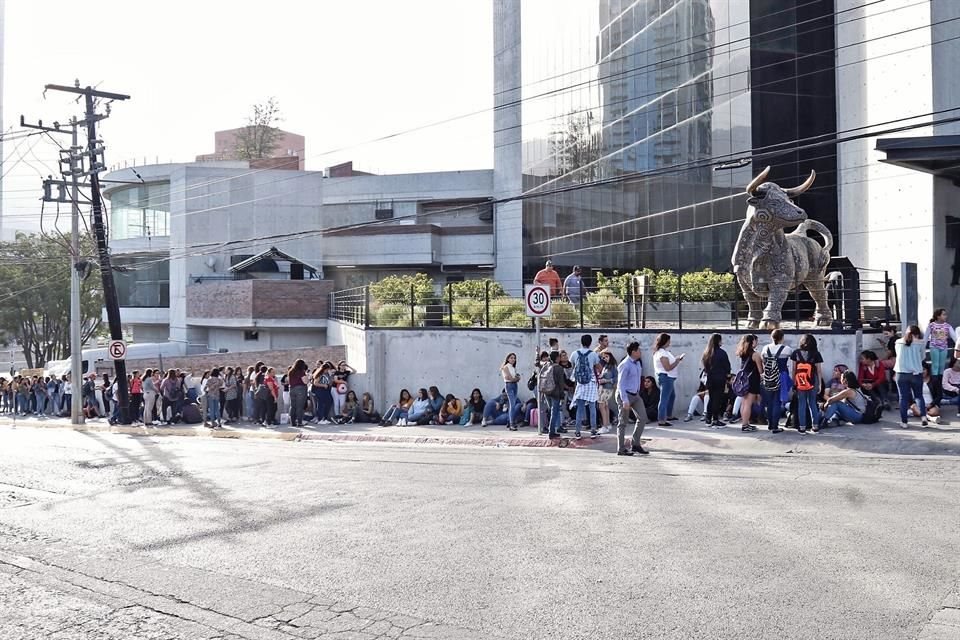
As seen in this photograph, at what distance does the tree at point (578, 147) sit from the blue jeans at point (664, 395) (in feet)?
69.3

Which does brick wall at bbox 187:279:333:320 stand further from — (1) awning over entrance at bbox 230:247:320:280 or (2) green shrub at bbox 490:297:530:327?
(2) green shrub at bbox 490:297:530:327

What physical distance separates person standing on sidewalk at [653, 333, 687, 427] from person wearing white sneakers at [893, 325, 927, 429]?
3.63m

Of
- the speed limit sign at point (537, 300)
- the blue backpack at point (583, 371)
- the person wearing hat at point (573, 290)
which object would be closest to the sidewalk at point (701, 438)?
the blue backpack at point (583, 371)

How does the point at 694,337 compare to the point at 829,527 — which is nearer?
the point at 829,527

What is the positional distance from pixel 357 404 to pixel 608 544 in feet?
46.2

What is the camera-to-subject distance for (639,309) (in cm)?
1939

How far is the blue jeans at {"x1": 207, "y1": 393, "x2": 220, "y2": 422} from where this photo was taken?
22.2 m

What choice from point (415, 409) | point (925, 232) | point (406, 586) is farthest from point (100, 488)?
point (925, 232)

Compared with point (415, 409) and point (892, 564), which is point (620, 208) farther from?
point (892, 564)

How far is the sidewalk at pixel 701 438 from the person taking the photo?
42.7 feet

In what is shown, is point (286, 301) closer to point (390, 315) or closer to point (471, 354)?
point (390, 315)

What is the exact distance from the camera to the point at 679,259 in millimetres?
30844

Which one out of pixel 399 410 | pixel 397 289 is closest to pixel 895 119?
pixel 399 410

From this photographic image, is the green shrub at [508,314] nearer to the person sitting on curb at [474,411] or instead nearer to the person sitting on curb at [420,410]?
the person sitting on curb at [474,411]
